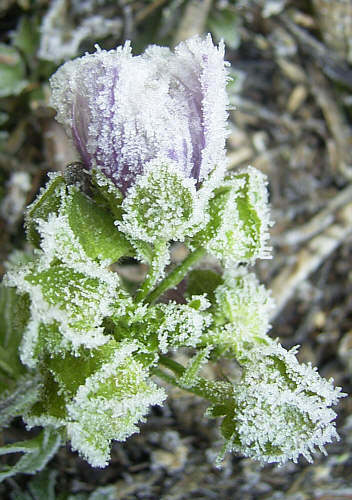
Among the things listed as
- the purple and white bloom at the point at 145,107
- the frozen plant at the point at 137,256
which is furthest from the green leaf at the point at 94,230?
the purple and white bloom at the point at 145,107

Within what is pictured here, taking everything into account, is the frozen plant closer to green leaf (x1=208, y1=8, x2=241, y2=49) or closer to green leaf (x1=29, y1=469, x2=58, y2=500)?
green leaf (x1=29, y1=469, x2=58, y2=500)

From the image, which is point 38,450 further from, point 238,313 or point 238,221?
point 238,221

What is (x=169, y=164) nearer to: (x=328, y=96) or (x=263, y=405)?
(x=263, y=405)

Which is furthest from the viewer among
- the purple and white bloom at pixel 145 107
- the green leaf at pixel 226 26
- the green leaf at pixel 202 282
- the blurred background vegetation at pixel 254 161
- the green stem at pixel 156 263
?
the green leaf at pixel 226 26

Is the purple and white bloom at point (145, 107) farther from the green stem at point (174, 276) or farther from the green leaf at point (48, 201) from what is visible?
the green stem at point (174, 276)

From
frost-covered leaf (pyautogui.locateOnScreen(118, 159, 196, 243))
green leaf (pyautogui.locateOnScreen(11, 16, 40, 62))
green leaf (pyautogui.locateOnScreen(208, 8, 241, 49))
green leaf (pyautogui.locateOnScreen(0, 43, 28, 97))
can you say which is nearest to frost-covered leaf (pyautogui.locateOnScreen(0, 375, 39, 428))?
frost-covered leaf (pyautogui.locateOnScreen(118, 159, 196, 243))

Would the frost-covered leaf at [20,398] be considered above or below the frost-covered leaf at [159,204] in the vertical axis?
below

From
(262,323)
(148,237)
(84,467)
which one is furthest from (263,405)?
(84,467)
